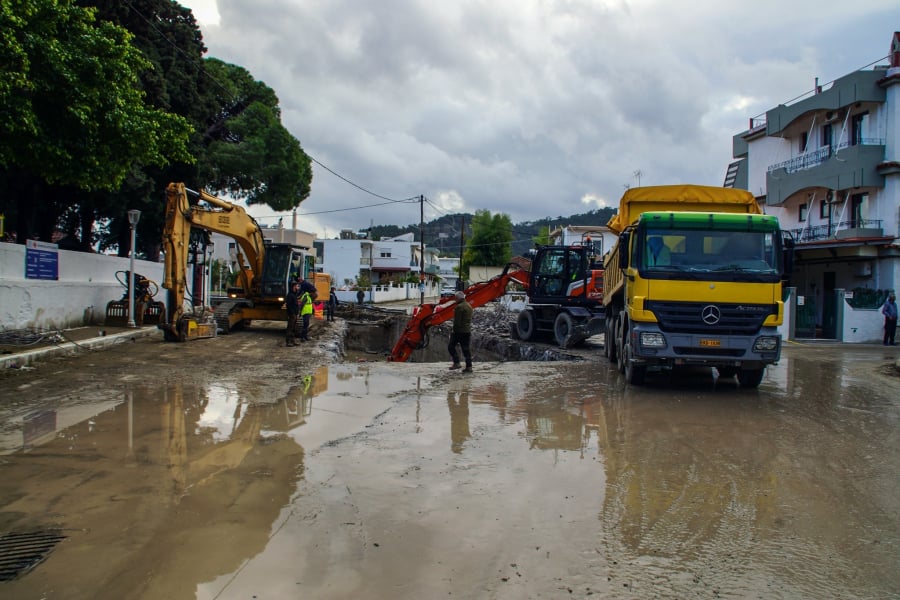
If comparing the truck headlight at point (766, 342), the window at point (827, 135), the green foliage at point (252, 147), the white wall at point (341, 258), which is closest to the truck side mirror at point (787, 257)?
the truck headlight at point (766, 342)

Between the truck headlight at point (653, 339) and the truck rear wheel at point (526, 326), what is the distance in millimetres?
10236

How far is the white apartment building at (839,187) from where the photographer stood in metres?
23.6

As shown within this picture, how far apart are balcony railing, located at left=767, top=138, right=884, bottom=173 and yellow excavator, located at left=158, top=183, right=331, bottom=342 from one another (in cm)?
2165

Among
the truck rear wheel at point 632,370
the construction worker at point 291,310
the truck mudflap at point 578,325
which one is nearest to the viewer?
the truck rear wheel at point 632,370

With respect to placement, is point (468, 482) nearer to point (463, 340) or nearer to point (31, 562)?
point (31, 562)

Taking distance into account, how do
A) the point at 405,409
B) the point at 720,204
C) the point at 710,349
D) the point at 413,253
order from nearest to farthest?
1. the point at 405,409
2. the point at 710,349
3. the point at 720,204
4. the point at 413,253

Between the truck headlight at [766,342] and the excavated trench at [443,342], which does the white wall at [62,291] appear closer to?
the excavated trench at [443,342]

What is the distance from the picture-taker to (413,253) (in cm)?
8619

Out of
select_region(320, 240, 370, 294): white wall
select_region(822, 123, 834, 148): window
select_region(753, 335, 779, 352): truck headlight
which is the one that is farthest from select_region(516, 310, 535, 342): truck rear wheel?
select_region(320, 240, 370, 294): white wall

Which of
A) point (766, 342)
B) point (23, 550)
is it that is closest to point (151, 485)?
point (23, 550)

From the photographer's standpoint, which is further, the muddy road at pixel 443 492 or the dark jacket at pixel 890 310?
the dark jacket at pixel 890 310

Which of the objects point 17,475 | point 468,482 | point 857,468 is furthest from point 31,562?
point 857,468

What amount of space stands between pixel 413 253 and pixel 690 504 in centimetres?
8169

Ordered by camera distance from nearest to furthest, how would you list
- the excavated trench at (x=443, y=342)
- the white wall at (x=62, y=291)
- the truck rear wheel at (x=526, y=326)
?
the white wall at (x=62, y=291) < the excavated trench at (x=443, y=342) < the truck rear wheel at (x=526, y=326)
